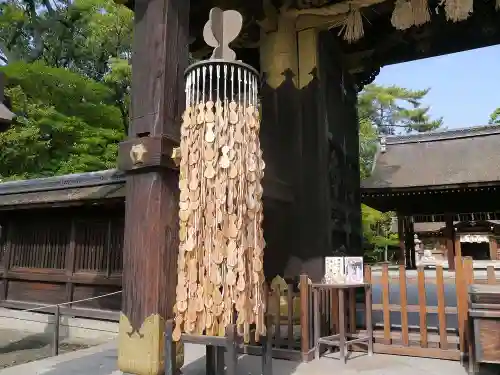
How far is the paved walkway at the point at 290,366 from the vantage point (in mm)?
4125

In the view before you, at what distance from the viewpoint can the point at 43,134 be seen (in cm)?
1344

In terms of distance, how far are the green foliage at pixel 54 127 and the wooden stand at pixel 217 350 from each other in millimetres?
10623

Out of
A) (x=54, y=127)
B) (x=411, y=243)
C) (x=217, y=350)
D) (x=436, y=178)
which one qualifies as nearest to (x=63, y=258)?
(x=54, y=127)

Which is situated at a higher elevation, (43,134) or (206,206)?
(43,134)

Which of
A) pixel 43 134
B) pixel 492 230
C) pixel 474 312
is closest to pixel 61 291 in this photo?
pixel 43 134

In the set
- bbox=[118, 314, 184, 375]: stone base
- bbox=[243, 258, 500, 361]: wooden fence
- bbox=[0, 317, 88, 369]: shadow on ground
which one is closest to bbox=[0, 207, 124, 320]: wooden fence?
bbox=[0, 317, 88, 369]: shadow on ground

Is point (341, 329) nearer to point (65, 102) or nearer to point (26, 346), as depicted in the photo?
point (26, 346)

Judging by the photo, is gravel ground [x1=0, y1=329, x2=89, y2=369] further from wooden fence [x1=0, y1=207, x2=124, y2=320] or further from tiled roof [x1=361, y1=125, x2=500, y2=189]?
tiled roof [x1=361, y1=125, x2=500, y2=189]

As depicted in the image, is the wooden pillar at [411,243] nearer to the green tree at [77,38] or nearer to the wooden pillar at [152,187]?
the green tree at [77,38]

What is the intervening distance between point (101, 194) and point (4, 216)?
3905mm

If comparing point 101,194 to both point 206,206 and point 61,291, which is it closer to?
point 61,291

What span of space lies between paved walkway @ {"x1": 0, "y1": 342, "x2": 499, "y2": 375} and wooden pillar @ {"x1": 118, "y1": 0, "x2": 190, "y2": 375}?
1.00 meters

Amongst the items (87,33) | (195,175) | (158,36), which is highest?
(87,33)

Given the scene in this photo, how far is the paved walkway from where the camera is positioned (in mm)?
4125
